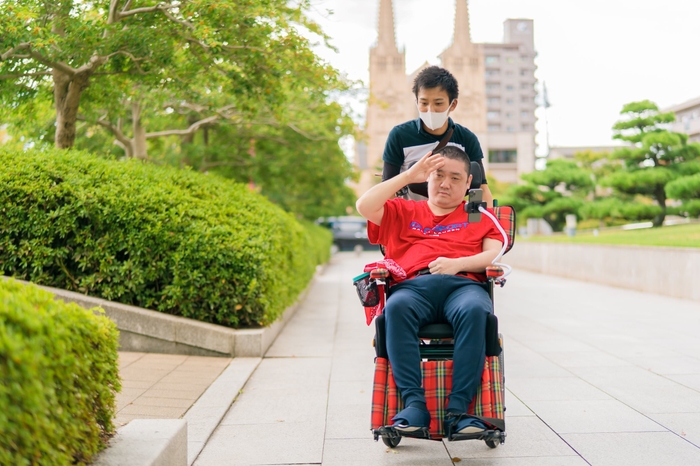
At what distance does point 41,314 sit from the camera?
2064mm

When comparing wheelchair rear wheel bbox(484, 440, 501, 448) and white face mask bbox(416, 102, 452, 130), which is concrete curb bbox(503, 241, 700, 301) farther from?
wheelchair rear wheel bbox(484, 440, 501, 448)

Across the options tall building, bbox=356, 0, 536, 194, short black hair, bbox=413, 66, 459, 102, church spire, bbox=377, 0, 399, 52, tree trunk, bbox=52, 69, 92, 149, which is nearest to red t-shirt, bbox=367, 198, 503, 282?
short black hair, bbox=413, 66, 459, 102

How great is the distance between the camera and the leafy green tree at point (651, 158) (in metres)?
20.0

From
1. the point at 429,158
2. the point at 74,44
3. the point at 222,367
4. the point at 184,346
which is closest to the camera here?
the point at 429,158

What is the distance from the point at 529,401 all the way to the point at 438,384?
139cm

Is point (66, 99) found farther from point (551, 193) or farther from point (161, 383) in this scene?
point (551, 193)

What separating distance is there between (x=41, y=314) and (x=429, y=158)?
1.98m

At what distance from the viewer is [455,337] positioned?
332 cm

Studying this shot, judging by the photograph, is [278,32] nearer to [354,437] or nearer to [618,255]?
[354,437]

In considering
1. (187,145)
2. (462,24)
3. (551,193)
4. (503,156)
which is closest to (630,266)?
(187,145)

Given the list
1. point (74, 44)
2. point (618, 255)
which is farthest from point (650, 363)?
point (618, 255)

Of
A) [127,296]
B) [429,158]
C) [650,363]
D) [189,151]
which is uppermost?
[189,151]

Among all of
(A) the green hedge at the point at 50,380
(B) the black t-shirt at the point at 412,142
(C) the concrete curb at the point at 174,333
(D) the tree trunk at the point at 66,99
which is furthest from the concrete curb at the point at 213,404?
(D) the tree trunk at the point at 66,99

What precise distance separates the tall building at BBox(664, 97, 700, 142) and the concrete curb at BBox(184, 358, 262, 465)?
54.1m
